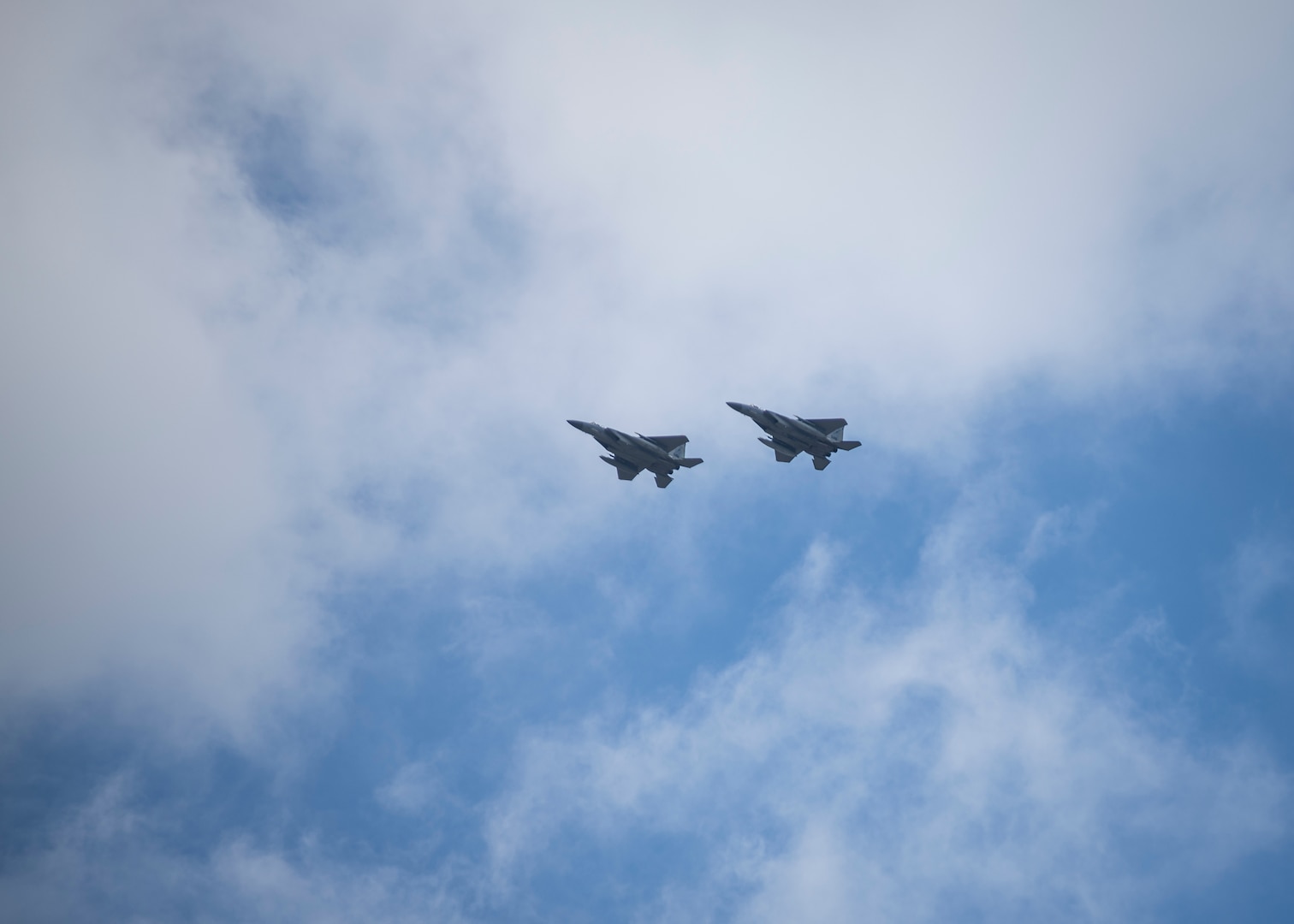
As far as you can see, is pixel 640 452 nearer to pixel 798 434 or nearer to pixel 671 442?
pixel 671 442

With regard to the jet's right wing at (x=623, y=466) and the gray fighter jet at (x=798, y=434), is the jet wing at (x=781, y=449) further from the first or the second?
the jet's right wing at (x=623, y=466)

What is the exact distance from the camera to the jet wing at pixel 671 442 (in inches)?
5113

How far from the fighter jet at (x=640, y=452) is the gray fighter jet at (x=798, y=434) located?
884cm

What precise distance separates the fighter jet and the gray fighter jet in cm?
884

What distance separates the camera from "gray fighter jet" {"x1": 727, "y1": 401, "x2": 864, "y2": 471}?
130000 mm

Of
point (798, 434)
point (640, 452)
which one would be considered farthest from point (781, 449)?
point (640, 452)

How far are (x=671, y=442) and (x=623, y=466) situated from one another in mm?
6827

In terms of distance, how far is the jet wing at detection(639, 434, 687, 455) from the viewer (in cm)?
12988

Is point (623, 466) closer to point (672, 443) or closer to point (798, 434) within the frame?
point (672, 443)

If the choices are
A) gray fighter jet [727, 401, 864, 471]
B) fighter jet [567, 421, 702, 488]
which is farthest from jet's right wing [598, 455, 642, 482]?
gray fighter jet [727, 401, 864, 471]

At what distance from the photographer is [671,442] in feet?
428

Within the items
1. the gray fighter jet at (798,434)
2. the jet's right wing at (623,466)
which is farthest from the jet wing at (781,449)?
the jet's right wing at (623,466)

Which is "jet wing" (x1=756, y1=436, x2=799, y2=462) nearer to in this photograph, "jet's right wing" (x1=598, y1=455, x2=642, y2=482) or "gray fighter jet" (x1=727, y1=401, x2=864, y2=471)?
"gray fighter jet" (x1=727, y1=401, x2=864, y2=471)

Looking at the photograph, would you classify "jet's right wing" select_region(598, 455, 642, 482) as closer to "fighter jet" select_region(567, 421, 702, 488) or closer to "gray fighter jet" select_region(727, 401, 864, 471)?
"fighter jet" select_region(567, 421, 702, 488)
